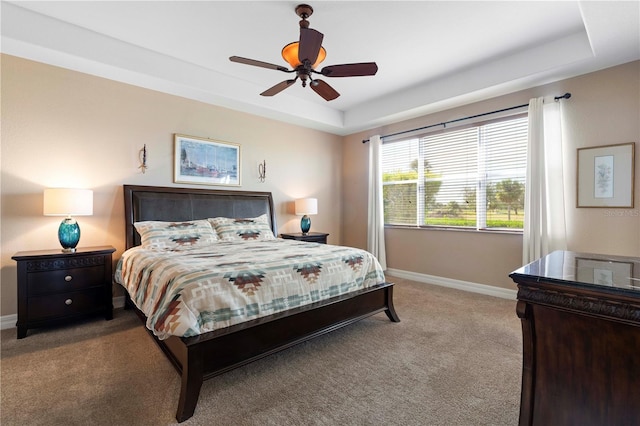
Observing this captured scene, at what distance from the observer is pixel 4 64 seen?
2.86 m

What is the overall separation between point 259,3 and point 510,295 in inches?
170

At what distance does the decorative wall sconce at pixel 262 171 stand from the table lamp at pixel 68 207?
7.49 feet

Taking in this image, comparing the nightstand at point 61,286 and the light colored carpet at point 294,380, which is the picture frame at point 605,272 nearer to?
the light colored carpet at point 294,380

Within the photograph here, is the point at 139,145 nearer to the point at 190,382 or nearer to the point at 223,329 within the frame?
the point at 223,329

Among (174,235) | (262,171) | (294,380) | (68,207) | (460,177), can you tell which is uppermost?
(262,171)

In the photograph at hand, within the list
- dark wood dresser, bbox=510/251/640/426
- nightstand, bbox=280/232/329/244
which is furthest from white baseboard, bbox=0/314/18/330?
dark wood dresser, bbox=510/251/640/426

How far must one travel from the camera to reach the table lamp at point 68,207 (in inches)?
109

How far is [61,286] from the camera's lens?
9.17 ft

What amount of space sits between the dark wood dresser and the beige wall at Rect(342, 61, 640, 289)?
2.44 metres

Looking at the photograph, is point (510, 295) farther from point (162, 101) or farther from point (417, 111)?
point (162, 101)

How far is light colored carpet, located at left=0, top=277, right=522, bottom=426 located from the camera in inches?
64.5

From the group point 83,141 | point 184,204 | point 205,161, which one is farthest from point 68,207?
point 205,161

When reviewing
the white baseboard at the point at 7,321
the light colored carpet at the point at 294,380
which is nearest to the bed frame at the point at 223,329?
the light colored carpet at the point at 294,380

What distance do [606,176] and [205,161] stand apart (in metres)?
4.76
